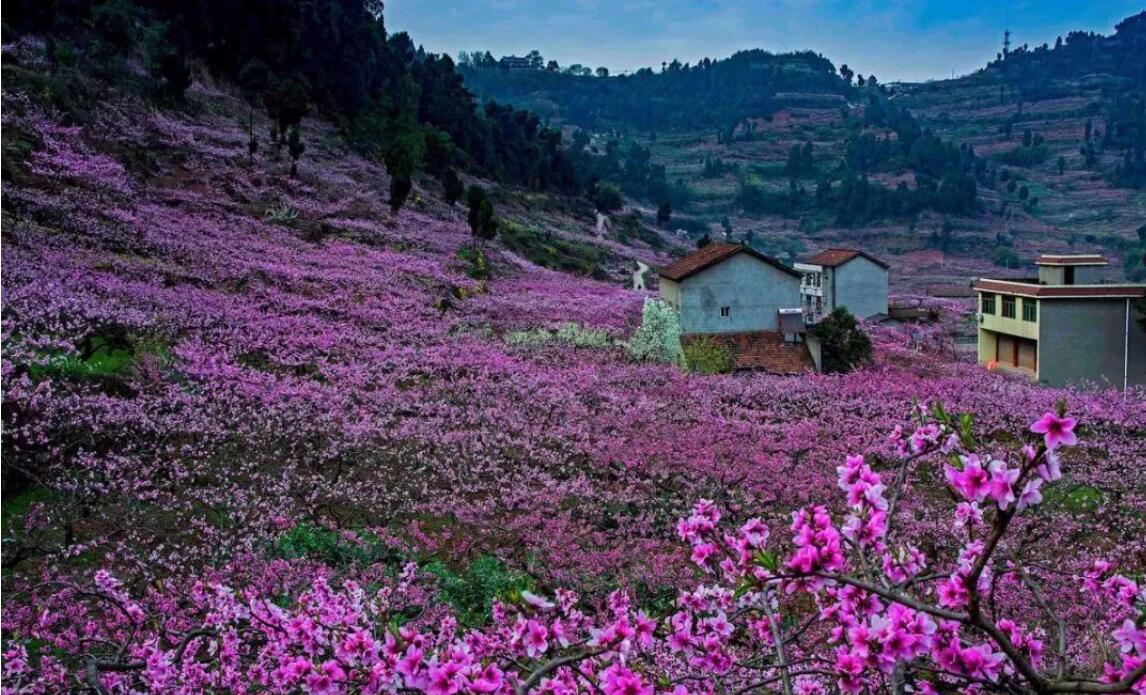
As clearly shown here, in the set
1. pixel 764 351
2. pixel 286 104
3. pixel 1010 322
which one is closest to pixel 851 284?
pixel 1010 322

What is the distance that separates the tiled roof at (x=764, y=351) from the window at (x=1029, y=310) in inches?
378

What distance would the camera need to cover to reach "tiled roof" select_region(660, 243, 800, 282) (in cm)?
3086

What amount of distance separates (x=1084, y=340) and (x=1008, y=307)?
11.0 ft

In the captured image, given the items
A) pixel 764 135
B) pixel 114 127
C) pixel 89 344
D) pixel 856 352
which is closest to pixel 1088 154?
pixel 764 135

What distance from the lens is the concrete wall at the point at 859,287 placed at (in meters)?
51.5

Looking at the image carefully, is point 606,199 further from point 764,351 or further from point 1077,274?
point 764,351

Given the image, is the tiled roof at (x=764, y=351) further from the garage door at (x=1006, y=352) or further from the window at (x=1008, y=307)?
the garage door at (x=1006, y=352)

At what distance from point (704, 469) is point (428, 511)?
526 cm

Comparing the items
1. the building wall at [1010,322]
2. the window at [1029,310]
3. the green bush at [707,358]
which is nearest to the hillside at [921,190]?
the building wall at [1010,322]

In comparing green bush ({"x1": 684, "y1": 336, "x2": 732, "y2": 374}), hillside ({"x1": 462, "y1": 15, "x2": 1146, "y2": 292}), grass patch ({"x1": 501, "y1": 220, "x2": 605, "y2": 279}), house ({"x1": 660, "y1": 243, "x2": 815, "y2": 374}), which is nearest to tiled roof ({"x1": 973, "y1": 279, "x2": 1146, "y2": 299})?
house ({"x1": 660, "y1": 243, "x2": 815, "y2": 374})

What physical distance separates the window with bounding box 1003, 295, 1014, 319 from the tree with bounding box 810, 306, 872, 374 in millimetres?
9061

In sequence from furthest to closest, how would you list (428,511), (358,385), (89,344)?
(358,385) < (89,344) < (428,511)

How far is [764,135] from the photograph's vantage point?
194 m

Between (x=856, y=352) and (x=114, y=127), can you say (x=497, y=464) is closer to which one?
(x=856, y=352)
